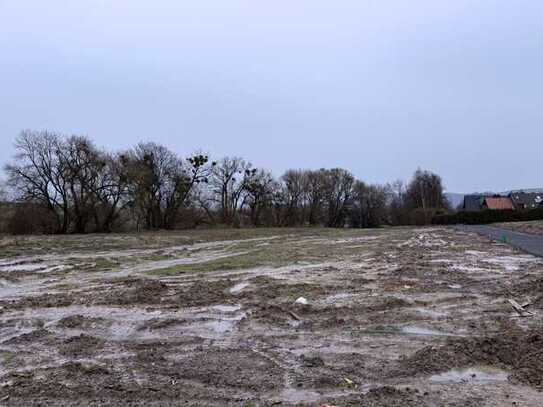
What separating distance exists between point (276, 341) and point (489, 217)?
7841 centimetres

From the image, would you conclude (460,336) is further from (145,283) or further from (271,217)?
(271,217)

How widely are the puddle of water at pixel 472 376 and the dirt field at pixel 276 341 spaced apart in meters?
0.02

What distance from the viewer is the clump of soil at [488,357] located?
5.11m

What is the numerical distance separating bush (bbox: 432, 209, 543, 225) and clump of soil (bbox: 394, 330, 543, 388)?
72285mm

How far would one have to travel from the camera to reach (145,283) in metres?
12.9

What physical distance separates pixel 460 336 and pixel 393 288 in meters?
4.62

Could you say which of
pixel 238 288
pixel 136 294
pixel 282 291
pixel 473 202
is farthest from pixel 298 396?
pixel 473 202

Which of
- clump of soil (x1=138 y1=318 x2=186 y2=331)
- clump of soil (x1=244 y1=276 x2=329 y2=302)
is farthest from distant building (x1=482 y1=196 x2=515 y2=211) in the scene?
clump of soil (x1=138 y1=318 x2=186 y2=331)

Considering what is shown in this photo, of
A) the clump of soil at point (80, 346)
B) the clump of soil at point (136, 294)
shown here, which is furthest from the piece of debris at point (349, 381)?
the clump of soil at point (136, 294)

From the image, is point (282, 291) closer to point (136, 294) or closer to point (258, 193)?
point (136, 294)

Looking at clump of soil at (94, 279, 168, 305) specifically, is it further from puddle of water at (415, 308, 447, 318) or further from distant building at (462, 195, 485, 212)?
distant building at (462, 195, 485, 212)

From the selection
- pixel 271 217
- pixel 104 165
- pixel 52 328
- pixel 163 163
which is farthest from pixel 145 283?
pixel 271 217

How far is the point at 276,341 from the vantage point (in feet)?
22.3

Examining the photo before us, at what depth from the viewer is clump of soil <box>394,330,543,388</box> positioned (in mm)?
5106
